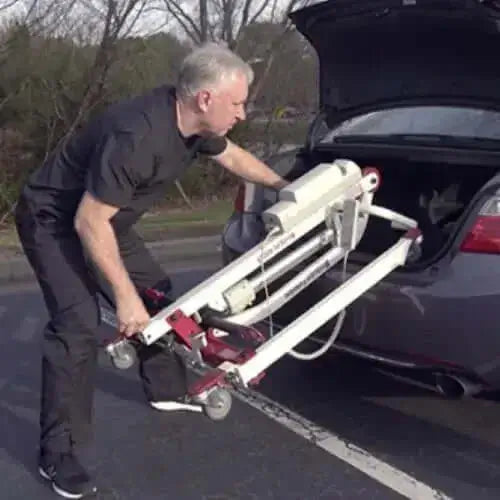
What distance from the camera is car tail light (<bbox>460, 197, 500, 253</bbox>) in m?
3.60

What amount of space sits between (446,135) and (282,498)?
76.5 inches

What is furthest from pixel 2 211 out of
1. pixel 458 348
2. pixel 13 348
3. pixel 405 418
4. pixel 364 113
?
pixel 458 348

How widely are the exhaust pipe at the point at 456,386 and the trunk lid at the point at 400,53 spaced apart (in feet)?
4.84

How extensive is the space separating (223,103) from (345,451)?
1592 mm

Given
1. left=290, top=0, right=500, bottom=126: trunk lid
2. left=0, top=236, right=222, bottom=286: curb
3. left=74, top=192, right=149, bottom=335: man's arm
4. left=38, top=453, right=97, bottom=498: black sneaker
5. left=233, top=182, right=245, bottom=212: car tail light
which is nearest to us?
left=74, top=192, right=149, bottom=335: man's arm

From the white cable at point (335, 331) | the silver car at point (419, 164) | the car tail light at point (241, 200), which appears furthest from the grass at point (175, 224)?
the white cable at point (335, 331)

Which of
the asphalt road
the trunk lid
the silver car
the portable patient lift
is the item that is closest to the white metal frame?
the portable patient lift

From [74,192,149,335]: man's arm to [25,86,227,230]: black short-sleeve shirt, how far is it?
6cm

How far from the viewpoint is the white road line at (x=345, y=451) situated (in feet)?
12.0

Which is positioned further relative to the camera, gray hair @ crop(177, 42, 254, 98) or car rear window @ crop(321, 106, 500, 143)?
car rear window @ crop(321, 106, 500, 143)

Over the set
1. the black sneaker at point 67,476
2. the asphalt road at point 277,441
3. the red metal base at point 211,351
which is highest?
the red metal base at point 211,351

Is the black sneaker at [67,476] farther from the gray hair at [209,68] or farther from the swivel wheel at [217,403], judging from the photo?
the gray hair at [209,68]

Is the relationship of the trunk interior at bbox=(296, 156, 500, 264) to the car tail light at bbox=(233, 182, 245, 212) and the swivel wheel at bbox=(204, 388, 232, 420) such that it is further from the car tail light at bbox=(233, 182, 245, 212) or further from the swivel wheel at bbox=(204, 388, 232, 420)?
the swivel wheel at bbox=(204, 388, 232, 420)

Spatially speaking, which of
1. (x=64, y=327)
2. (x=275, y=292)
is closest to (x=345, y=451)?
(x=275, y=292)
